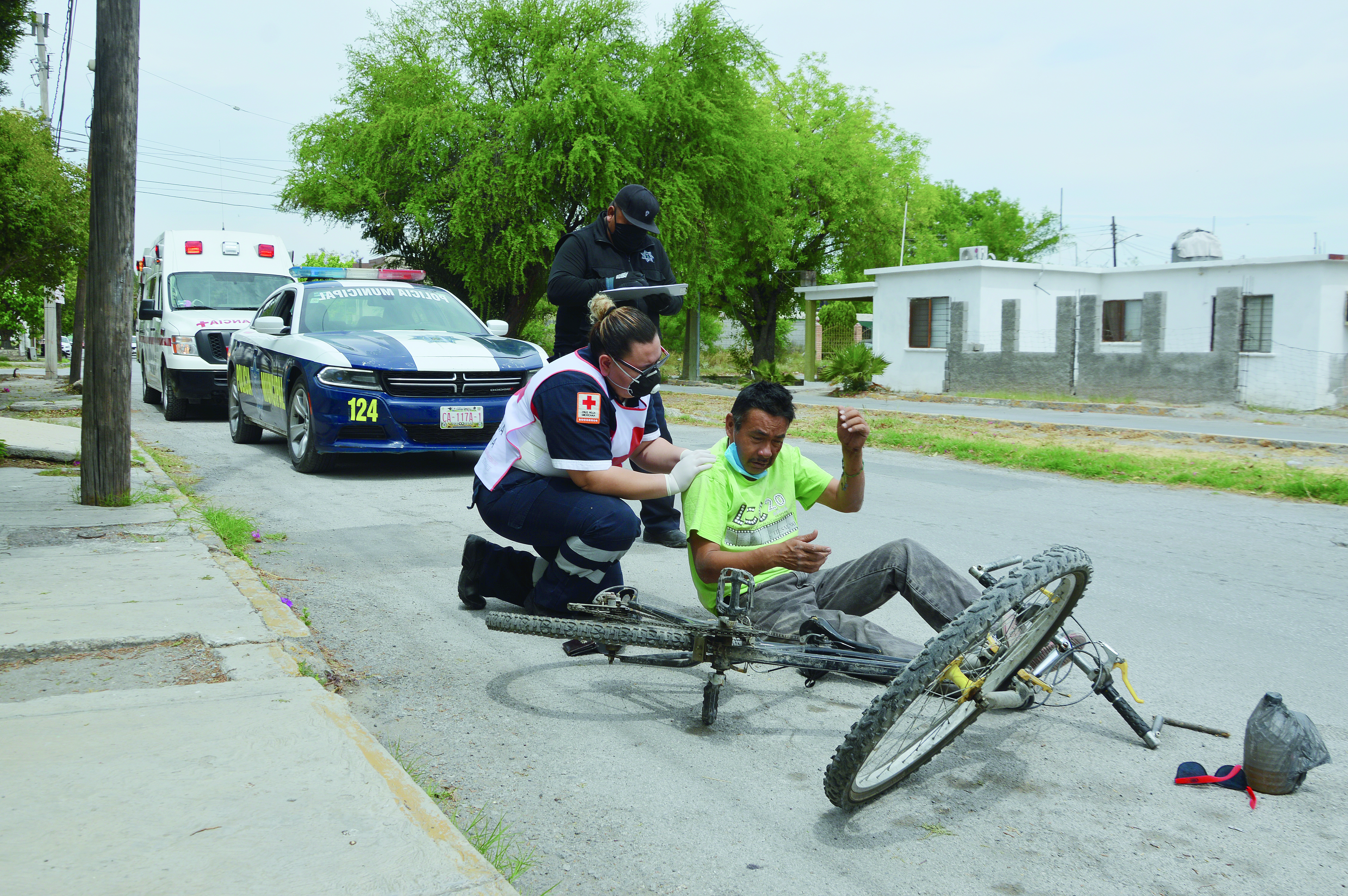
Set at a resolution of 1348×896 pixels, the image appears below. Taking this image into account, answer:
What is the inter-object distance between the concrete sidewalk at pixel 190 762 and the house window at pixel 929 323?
24.5 m

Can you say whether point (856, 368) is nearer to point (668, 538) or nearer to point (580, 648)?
point (668, 538)

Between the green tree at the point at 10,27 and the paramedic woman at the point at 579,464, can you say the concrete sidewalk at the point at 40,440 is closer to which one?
the green tree at the point at 10,27

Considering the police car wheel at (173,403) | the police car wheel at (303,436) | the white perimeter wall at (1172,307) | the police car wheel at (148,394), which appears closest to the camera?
the police car wheel at (303,436)

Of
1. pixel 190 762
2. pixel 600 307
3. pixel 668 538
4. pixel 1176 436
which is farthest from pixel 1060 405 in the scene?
pixel 190 762

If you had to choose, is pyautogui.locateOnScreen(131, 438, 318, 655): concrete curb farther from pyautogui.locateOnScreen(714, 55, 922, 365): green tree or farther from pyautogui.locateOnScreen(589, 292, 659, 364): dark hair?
pyautogui.locateOnScreen(714, 55, 922, 365): green tree

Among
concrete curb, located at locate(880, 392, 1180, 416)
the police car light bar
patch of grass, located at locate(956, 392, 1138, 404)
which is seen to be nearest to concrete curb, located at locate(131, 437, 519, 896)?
the police car light bar

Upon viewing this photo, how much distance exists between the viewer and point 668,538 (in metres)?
6.43

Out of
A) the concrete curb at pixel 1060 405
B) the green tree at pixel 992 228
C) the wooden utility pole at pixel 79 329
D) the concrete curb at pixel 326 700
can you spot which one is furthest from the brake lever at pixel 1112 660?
the green tree at pixel 992 228

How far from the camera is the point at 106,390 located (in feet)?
22.8

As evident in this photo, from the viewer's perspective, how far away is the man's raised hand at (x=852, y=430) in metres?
3.49

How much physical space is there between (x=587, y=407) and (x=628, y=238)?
233 centimetres

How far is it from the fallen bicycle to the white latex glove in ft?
1.34

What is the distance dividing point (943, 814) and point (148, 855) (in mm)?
1950

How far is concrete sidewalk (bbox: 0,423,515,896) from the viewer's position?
→ 2.29 m
